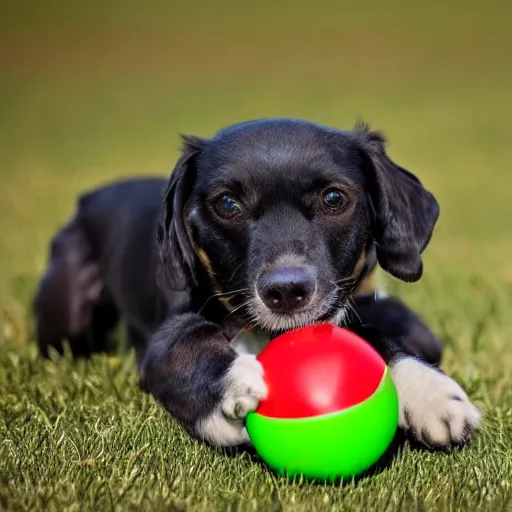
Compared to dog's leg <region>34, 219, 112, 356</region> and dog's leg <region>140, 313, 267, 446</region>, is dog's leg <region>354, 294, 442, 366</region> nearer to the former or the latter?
dog's leg <region>140, 313, 267, 446</region>

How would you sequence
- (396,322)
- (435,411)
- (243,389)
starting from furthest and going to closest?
(396,322) < (435,411) < (243,389)

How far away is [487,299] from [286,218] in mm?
3141

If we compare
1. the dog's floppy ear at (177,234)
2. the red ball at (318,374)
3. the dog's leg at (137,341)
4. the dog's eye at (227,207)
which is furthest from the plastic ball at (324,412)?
the dog's leg at (137,341)

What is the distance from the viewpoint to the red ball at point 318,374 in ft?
11.2

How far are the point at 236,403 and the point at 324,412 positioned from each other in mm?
319

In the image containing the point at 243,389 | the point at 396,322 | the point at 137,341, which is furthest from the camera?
the point at 137,341

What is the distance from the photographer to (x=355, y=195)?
4.09m

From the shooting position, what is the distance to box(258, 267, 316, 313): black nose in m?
3.68

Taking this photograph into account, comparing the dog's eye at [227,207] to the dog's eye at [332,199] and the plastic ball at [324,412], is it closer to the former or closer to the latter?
the dog's eye at [332,199]

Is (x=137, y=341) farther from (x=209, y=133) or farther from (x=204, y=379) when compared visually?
(x=209, y=133)

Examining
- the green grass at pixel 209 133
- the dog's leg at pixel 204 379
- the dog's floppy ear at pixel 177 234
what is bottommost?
the green grass at pixel 209 133

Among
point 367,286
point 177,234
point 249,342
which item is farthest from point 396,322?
point 177,234

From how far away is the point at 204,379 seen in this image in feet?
12.3

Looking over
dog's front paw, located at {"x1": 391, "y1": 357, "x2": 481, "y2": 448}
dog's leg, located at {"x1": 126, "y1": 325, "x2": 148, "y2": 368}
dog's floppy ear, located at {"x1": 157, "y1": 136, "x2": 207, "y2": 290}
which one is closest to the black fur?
dog's floppy ear, located at {"x1": 157, "y1": 136, "x2": 207, "y2": 290}
